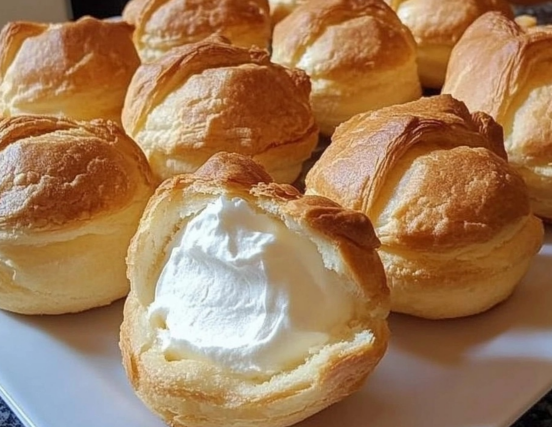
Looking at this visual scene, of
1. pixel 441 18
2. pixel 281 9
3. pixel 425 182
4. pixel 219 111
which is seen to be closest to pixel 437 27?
pixel 441 18

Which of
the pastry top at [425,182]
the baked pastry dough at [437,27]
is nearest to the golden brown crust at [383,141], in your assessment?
the pastry top at [425,182]

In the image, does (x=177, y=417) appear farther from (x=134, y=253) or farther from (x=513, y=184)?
(x=513, y=184)

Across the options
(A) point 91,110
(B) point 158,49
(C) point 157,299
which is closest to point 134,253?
(C) point 157,299

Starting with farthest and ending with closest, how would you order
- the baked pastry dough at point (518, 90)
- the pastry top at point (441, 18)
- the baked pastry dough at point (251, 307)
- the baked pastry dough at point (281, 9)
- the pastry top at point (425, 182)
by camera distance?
the baked pastry dough at point (281, 9), the pastry top at point (441, 18), the baked pastry dough at point (518, 90), the pastry top at point (425, 182), the baked pastry dough at point (251, 307)

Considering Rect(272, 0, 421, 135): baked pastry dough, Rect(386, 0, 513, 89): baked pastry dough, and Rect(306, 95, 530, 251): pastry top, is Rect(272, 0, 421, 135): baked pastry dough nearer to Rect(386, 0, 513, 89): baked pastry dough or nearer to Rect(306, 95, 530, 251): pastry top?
Rect(386, 0, 513, 89): baked pastry dough

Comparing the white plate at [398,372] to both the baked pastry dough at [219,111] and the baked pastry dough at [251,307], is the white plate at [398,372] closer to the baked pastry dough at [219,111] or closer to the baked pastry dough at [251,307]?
the baked pastry dough at [251,307]

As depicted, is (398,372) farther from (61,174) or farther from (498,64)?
(498,64)
